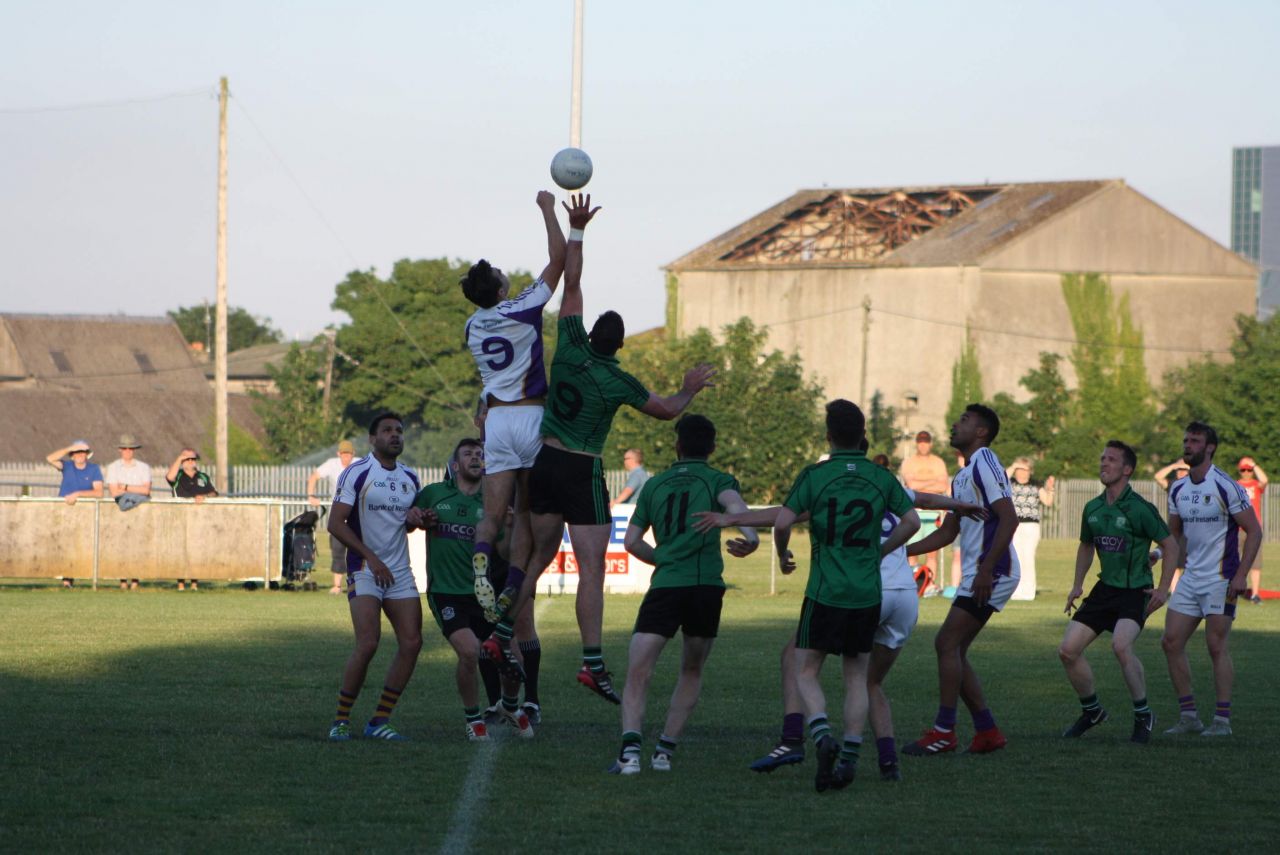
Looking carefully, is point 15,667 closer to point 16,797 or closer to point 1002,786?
point 16,797

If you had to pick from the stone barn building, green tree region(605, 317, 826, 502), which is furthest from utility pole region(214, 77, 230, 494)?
the stone barn building

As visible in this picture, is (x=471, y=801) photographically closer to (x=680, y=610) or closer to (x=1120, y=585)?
(x=680, y=610)

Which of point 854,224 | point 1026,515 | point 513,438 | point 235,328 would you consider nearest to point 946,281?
point 854,224

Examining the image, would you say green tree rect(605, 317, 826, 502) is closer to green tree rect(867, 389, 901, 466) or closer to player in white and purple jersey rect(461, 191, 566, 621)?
green tree rect(867, 389, 901, 466)

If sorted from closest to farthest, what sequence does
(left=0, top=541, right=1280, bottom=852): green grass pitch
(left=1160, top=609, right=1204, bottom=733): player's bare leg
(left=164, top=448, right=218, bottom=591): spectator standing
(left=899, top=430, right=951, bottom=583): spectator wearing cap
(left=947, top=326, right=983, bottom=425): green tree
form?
(left=0, top=541, right=1280, bottom=852): green grass pitch < (left=1160, top=609, right=1204, bottom=733): player's bare leg < (left=899, top=430, right=951, bottom=583): spectator wearing cap < (left=164, top=448, right=218, bottom=591): spectator standing < (left=947, top=326, right=983, bottom=425): green tree

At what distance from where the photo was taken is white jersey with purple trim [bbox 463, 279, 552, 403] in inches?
419

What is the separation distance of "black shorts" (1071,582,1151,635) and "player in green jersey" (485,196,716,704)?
332cm

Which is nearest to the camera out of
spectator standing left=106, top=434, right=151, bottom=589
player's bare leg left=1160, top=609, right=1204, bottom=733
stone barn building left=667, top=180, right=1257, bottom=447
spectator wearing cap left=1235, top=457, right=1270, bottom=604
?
player's bare leg left=1160, top=609, right=1204, bottom=733

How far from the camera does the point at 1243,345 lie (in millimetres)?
59688

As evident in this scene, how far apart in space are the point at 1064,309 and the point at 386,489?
5319cm

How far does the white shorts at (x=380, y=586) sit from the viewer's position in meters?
10.8

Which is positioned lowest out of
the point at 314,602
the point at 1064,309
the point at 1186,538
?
the point at 314,602

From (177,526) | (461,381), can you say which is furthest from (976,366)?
(177,526)

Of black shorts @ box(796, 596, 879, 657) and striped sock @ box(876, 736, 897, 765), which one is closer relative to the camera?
black shorts @ box(796, 596, 879, 657)
